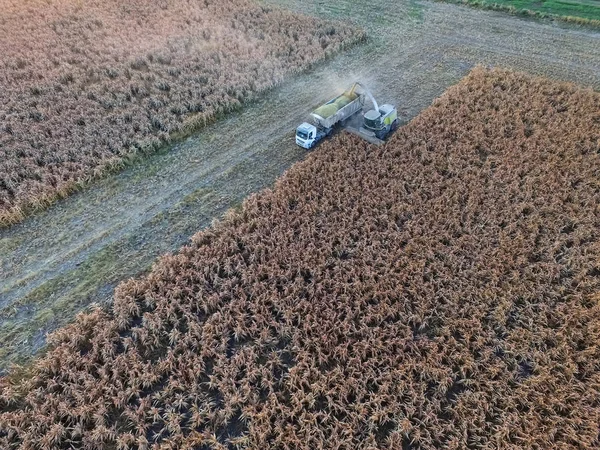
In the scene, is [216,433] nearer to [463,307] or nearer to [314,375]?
[314,375]

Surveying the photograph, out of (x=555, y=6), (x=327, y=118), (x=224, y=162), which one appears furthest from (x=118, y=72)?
(x=555, y=6)

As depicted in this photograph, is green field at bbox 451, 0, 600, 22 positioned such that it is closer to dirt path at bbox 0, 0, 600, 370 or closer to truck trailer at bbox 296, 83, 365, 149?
dirt path at bbox 0, 0, 600, 370

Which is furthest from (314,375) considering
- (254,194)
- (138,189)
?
(138,189)

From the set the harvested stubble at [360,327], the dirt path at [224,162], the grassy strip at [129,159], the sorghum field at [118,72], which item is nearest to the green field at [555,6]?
the dirt path at [224,162]

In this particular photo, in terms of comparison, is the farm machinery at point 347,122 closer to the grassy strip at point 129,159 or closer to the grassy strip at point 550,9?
the grassy strip at point 129,159

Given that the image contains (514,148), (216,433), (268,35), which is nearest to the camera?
(216,433)

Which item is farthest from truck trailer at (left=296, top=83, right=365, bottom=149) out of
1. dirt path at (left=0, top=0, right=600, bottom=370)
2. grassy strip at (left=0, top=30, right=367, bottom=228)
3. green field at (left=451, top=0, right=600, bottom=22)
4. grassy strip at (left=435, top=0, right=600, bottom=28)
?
green field at (left=451, top=0, right=600, bottom=22)
